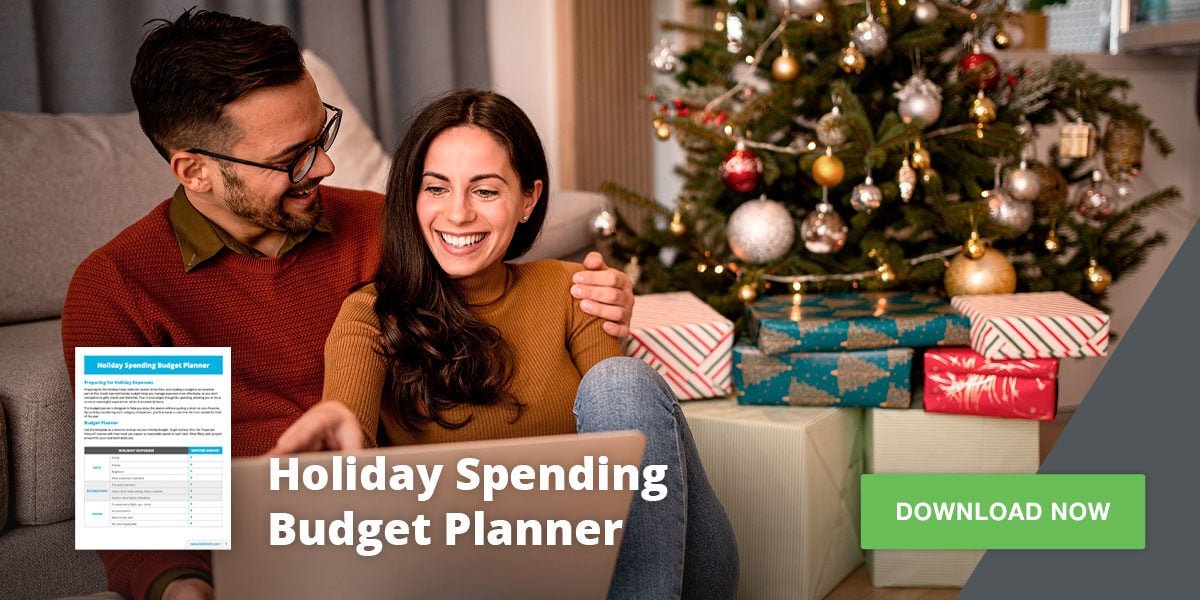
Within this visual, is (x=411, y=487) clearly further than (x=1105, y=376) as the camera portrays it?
No

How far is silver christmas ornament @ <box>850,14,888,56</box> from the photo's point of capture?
1549 millimetres

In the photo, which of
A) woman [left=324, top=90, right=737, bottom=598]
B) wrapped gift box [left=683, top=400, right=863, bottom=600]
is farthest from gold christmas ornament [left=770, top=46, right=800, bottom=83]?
woman [left=324, top=90, right=737, bottom=598]

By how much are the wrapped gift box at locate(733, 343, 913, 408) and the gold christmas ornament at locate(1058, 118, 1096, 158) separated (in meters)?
0.61

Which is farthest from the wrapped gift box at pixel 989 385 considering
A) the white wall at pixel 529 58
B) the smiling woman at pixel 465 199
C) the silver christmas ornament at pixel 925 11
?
the white wall at pixel 529 58

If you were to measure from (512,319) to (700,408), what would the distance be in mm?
446

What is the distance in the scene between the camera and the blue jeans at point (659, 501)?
0.91 meters

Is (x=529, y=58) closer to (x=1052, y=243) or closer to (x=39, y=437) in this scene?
(x=1052, y=243)

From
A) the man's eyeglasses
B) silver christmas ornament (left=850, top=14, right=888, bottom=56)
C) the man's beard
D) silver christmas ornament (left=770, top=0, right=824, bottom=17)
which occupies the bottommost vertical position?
the man's beard

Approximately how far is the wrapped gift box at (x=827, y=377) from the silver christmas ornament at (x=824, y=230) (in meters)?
0.26

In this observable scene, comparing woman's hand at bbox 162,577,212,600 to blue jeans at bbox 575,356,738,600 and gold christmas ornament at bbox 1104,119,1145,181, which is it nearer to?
blue jeans at bbox 575,356,738,600

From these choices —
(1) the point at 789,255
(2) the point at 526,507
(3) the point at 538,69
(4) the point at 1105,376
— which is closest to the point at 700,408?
(1) the point at 789,255

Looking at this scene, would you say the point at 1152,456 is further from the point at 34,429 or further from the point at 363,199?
the point at 34,429

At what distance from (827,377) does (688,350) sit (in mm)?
209

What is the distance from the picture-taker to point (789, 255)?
1702mm
